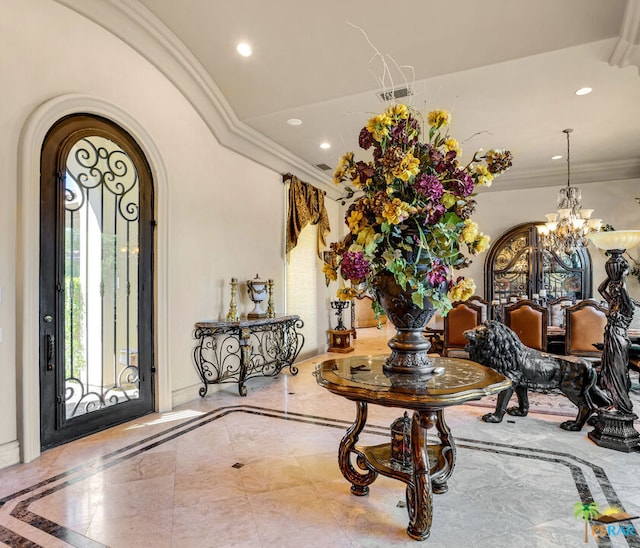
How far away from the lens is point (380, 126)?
5.78ft

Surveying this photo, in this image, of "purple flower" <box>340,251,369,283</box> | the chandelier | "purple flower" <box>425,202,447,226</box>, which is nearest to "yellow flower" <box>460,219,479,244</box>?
"purple flower" <box>425,202,447,226</box>

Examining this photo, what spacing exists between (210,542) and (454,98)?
175 inches

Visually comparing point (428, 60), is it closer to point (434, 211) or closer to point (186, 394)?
point (434, 211)

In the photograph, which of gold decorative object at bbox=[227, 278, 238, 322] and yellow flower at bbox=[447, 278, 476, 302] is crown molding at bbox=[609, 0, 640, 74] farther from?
gold decorative object at bbox=[227, 278, 238, 322]

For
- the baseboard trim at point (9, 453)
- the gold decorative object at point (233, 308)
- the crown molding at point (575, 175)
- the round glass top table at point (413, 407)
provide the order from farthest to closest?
the crown molding at point (575, 175) → the gold decorative object at point (233, 308) → the baseboard trim at point (9, 453) → the round glass top table at point (413, 407)

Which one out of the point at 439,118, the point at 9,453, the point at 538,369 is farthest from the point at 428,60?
the point at 9,453

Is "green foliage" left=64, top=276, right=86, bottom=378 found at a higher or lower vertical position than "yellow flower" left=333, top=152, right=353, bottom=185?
lower

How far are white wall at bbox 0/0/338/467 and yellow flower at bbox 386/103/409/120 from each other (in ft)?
8.27

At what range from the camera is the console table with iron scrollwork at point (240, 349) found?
14.1 ft

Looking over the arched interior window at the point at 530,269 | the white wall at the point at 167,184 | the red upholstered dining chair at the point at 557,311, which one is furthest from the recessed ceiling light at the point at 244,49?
the arched interior window at the point at 530,269

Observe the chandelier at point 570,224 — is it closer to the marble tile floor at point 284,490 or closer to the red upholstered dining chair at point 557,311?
the red upholstered dining chair at point 557,311

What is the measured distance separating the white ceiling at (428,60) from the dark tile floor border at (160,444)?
2.63 m

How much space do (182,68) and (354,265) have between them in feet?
11.3

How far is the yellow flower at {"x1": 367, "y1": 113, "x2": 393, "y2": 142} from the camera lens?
175 centimetres
